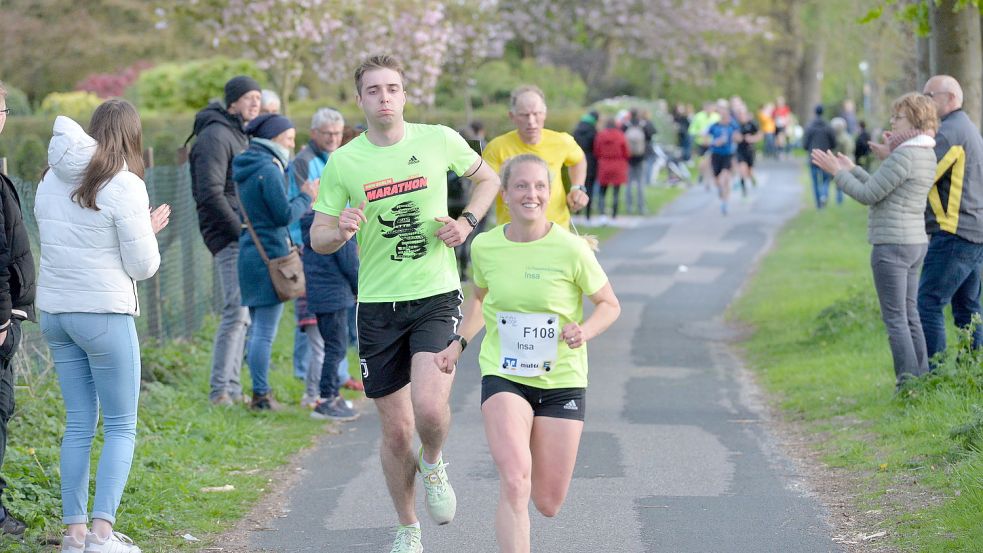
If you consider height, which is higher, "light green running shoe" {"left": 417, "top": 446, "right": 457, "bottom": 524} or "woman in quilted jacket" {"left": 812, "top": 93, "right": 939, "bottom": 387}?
"woman in quilted jacket" {"left": 812, "top": 93, "right": 939, "bottom": 387}

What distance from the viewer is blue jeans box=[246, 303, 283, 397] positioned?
9445 millimetres

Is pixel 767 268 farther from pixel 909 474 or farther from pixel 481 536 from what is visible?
pixel 481 536

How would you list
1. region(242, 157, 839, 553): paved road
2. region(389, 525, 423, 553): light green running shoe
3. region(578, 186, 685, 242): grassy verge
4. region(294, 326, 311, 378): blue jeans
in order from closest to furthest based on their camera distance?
region(389, 525, 423, 553): light green running shoe
region(242, 157, 839, 553): paved road
region(294, 326, 311, 378): blue jeans
region(578, 186, 685, 242): grassy verge

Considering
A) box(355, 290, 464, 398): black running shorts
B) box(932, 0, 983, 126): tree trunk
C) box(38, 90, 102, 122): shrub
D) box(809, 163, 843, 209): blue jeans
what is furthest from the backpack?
box(355, 290, 464, 398): black running shorts

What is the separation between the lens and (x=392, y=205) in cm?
589

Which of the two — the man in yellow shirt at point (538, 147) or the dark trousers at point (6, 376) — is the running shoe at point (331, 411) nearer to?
the man in yellow shirt at point (538, 147)

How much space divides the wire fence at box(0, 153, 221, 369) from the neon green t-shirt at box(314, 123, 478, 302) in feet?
18.1

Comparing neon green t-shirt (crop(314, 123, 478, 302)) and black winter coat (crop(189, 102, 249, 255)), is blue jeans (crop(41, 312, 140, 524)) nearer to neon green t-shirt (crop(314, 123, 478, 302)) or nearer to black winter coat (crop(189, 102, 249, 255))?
neon green t-shirt (crop(314, 123, 478, 302))

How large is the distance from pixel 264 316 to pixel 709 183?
26.5 metres

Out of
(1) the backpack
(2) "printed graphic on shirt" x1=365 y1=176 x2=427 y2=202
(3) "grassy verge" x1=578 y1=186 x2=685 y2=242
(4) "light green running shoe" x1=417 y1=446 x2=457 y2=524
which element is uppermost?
(2) "printed graphic on shirt" x1=365 y1=176 x2=427 y2=202

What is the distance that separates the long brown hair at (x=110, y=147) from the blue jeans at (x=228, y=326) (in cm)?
368

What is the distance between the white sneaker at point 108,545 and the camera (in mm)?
5957

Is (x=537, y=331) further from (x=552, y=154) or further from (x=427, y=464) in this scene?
(x=552, y=154)

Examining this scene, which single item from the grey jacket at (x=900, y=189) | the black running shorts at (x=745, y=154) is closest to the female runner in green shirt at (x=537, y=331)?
the grey jacket at (x=900, y=189)
